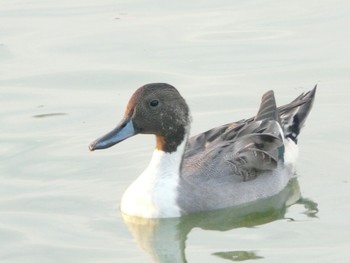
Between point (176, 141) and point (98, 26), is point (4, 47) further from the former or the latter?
point (176, 141)

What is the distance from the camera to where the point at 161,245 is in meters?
11.2

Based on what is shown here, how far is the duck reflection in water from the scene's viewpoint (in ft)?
36.2

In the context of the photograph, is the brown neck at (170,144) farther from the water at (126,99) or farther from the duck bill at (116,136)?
the water at (126,99)

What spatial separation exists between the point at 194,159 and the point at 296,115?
1.33 meters

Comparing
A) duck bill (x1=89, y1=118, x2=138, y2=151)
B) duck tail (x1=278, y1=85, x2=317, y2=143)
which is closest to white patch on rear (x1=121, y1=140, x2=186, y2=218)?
duck bill (x1=89, y1=118, x2=138, y2=151)

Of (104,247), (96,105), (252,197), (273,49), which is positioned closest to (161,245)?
(104,247)

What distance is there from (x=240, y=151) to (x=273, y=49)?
11.8ft

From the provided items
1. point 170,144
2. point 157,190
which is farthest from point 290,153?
point 157,190

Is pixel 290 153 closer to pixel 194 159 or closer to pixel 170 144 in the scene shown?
pixel 194 159

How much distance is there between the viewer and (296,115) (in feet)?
42.9

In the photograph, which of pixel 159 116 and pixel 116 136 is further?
pixel 159 116

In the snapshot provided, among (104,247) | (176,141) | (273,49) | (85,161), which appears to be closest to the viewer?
(104,247)

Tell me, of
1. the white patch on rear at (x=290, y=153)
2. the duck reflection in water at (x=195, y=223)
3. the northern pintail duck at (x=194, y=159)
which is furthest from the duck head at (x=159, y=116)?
the white patch on rear at (x=290, y=153)

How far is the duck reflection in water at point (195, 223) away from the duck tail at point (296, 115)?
88 cm
